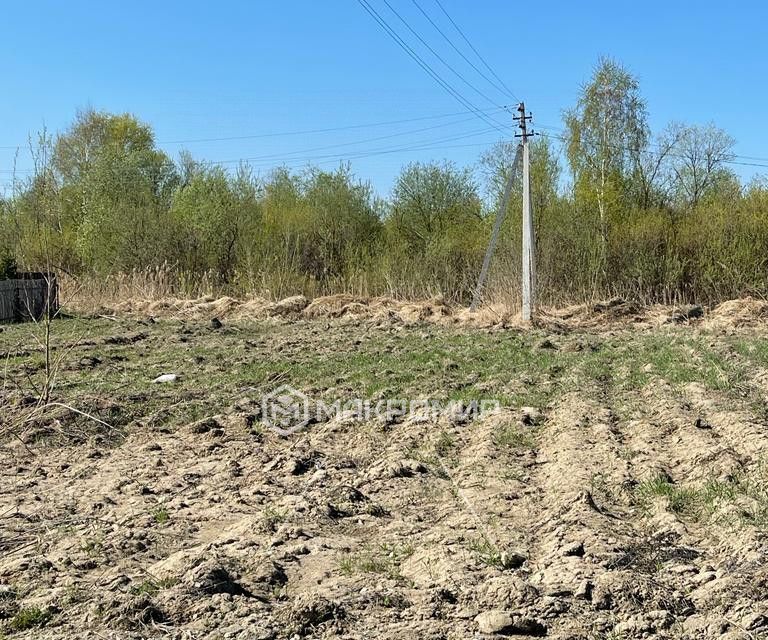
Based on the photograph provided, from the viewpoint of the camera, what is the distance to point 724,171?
28094 millimetres

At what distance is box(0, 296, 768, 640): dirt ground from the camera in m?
3.61

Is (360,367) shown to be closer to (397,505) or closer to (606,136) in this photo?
(397,505)

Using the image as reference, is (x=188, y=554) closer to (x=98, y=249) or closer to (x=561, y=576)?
(x=561, y=576)

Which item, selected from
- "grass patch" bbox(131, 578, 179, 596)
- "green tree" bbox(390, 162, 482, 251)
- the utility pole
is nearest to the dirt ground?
"grass patch" bbox(131, 578, 179, 596)

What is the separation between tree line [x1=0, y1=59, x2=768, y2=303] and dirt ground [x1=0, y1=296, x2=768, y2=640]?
1141cm

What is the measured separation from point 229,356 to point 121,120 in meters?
37.3

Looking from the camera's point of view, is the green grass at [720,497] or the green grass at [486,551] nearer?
the green grass at [486,551]

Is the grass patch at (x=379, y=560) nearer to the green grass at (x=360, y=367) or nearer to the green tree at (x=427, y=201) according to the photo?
the green grass at (x=360, y=367)

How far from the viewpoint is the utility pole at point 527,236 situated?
17891 millimetres

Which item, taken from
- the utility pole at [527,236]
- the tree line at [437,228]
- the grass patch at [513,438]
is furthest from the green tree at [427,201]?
the grass patch at [513,438]

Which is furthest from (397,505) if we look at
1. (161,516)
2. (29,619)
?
(29,619)

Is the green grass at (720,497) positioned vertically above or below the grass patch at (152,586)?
above

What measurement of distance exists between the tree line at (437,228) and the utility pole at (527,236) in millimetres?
2027

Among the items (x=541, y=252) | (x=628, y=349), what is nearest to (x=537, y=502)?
(x=628, y=349)
